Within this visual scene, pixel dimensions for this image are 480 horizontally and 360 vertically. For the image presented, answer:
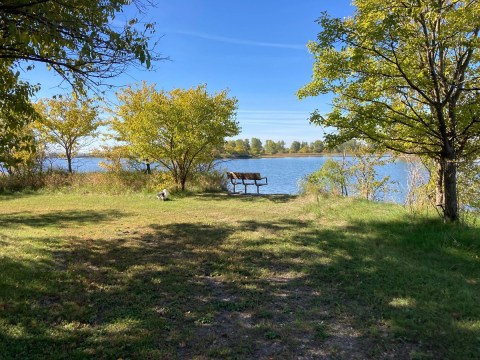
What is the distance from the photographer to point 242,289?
4.09 metres

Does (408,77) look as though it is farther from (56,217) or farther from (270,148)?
(270,148)

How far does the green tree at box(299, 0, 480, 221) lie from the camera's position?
5781 millimetres

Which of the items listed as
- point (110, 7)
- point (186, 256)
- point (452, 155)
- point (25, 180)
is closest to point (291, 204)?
point (452, 155)

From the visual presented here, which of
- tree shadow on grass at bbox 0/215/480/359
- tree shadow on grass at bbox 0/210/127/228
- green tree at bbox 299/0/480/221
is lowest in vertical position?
tree shadow on grass at bbox 0/215/480/359

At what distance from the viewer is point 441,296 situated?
3.78m

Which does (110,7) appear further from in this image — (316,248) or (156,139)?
(156,139)

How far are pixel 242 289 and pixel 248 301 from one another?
33cm

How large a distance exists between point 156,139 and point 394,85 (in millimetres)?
8643

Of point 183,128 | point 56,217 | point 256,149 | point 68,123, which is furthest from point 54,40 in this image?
point 256,149

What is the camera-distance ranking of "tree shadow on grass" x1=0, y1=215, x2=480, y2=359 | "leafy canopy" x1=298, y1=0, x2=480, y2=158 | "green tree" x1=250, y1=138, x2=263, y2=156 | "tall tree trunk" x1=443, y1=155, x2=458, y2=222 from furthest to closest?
"green tree" x1=250, y1=138, x2=263, y2=156 → "tall tree trunk" x1=443, y1=155, x2=458, y2=222 → "leafy canopy" x1=298, y1=0, x2=480, y2=158 → "tree shadow on grass" x1=0, y1=215, x2=480, y2=359

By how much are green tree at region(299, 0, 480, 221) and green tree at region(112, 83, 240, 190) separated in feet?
18.9

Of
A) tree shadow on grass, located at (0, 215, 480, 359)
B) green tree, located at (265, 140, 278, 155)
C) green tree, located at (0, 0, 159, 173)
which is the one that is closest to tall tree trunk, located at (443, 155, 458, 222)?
tree shadow on grass, located at (0, 215, 480, 359)

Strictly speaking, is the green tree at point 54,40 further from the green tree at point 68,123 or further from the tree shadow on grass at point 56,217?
the green tree at point 68,123

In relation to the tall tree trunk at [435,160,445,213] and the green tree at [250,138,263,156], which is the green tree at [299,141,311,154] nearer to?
the green tree at [250,138,263,156]
